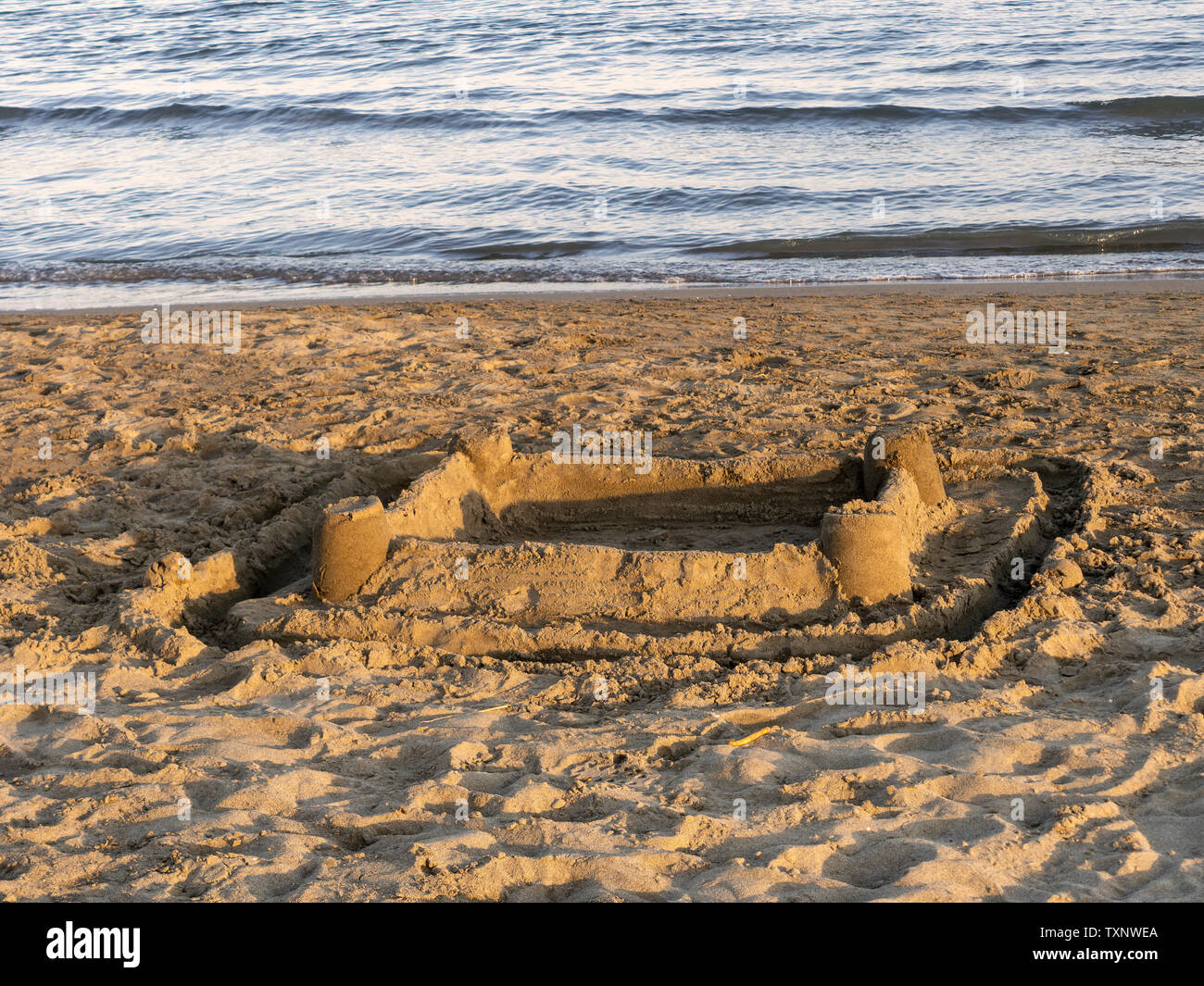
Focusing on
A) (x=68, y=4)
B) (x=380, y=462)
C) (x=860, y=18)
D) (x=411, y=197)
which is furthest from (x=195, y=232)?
(x=68, y=4)

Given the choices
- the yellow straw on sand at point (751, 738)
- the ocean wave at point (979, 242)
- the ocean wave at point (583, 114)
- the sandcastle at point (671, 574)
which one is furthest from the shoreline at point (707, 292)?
the ocean wave at point (583, 114)

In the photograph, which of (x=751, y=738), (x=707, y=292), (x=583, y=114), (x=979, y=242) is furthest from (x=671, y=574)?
(x=583, y=114)

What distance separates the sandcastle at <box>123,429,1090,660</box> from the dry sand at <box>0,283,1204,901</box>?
0.09m

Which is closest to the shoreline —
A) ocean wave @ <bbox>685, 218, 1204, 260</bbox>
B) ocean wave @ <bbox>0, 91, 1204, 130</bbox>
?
ocean wave @ <bbox>685, 218, 1204, 260</bbox>

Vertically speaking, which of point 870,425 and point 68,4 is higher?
point 68,4

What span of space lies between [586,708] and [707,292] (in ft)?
21.2

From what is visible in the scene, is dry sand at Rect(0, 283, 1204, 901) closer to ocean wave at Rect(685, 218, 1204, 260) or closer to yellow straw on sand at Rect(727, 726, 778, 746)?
yellow straw on sand at Rect(727, 726, 778, 746)

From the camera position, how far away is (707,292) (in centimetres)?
943

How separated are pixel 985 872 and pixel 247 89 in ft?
66.2

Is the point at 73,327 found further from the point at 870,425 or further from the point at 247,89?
the point at 247,89

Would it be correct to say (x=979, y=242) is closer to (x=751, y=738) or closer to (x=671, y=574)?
(x=671, y=574)

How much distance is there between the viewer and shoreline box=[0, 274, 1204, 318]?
879 centimetres

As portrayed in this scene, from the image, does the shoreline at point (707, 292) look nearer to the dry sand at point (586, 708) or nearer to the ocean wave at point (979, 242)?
the ocean wave at point (979, 242)

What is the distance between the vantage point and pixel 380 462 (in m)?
5.42
